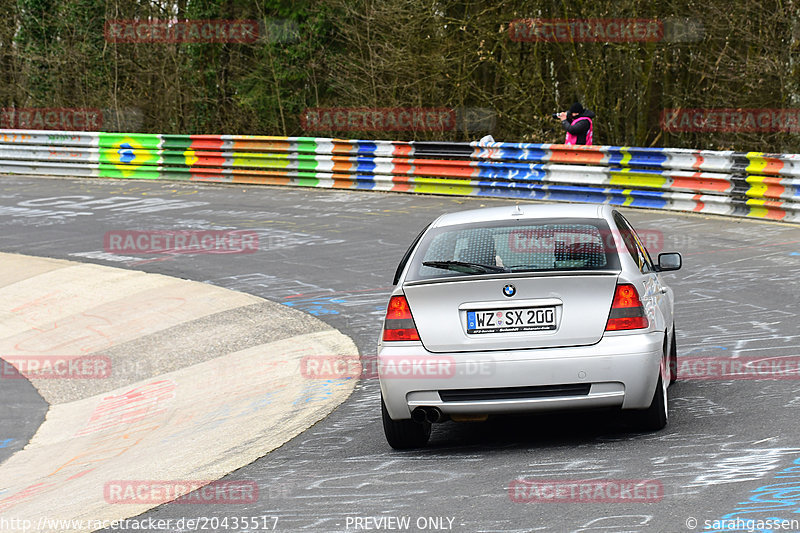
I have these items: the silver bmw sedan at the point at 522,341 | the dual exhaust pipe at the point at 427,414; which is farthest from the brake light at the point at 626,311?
the dual exhaust pipe at the point at 427,414

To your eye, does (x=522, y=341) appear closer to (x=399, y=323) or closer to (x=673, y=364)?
(x=399, y=323)

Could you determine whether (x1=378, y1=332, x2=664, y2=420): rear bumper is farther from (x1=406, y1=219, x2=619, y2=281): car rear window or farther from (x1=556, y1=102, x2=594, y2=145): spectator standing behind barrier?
(x1=556, y1=102, x2=594, y2=145): spectator standing behind barrier

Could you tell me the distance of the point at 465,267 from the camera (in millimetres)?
6961

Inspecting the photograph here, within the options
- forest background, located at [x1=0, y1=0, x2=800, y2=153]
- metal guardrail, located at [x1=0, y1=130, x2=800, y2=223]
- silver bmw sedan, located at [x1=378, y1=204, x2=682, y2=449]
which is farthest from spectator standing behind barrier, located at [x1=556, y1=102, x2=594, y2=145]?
silver bmw sedan, located at [x1=378, y1=204, x2=682, y2=449]

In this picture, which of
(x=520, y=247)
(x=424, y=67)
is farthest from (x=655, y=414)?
(x=424, y=67)

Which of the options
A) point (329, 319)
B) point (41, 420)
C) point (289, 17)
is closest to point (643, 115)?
point (289, 17)

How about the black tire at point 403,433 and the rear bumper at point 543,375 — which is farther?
the black tire at point 403,433

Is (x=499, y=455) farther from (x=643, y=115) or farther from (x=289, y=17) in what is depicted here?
(x=289, y=17)

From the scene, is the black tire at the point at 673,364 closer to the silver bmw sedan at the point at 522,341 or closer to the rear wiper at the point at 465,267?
the silver bmw sedan at the point at 522,341

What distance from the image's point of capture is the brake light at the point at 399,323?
6734 mm

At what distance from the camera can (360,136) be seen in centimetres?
3084

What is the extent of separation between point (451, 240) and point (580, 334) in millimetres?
1143

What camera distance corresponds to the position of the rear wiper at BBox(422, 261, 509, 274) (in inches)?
271

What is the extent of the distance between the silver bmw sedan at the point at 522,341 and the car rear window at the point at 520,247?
0.01m
